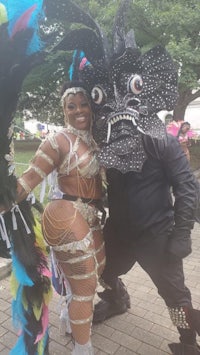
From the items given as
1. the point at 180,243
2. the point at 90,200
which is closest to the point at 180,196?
the point at 180,243

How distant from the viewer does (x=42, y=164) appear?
6.16ft

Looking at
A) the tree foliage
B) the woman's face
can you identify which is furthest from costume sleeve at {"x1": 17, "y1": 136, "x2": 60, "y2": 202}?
the tree foliage

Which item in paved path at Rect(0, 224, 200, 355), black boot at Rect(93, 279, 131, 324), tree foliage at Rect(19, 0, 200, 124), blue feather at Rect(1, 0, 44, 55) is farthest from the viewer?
tree foliage at Rect(19, 0, 200, 124)

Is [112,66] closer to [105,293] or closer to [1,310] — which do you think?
[105,293]

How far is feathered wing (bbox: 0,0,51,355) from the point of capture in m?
1.60

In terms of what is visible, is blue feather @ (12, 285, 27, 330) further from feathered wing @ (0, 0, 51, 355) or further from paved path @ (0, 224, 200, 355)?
paved path @ (0, 224, 200, 355)

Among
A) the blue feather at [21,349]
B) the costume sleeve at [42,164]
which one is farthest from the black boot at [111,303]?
the costume sleeve at [42,164]

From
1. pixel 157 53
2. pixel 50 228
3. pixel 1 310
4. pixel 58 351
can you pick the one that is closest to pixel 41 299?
pixel 50 228

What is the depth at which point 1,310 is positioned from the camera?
9.66ft

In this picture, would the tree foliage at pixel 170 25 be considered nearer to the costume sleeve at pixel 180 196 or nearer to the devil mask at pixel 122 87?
the devil mask at pixel 122 87

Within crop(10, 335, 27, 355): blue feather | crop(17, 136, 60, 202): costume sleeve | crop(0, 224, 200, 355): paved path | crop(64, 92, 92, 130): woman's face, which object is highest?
crop(64, 92, 92, 130): woman's face

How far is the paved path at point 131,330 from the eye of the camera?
8.02 ft

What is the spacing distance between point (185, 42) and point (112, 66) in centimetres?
682

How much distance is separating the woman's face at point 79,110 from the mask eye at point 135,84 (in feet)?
0.91
